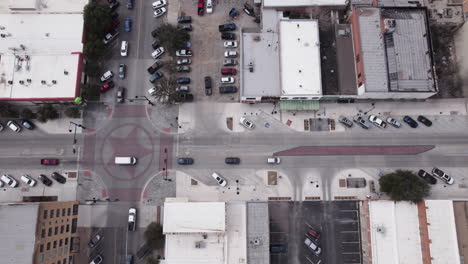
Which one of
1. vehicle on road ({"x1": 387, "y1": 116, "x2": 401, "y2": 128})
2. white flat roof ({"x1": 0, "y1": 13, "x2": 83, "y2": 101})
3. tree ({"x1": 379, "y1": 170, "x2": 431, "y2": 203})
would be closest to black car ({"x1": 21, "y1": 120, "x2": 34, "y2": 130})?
white flat roof ({"x1": 0, "y1": 13, "x2": 83, "y2": 101})

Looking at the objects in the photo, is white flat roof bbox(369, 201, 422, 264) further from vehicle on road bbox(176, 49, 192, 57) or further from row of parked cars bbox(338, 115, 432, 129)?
vehicle on road bbox(176, 49, 192, 57)

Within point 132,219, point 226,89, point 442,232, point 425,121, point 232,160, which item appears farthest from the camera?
point 226,89

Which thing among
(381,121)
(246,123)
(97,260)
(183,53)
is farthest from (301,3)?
(97,260)

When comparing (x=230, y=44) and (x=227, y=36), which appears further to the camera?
(x=227, y=36)

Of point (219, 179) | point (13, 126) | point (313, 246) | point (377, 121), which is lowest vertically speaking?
point (313, 246)

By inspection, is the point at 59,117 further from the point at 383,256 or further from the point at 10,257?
the point at 383,256

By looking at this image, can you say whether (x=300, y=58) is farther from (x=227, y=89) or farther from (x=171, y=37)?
(x=171, y=37)
